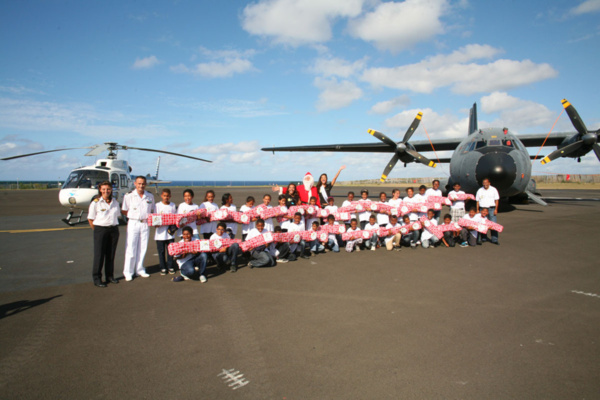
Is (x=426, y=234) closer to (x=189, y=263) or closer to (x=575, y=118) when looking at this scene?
(x=189, y=263)

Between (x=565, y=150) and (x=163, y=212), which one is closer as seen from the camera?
(x=163, y=212)

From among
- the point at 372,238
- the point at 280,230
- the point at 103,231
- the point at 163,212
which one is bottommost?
the point at 372,238

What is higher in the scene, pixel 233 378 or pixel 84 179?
pixel 84 179

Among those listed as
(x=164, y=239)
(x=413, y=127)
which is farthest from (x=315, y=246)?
(x=413, y=127)

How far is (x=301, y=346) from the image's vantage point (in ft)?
12.2

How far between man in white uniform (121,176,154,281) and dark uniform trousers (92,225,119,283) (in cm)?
29

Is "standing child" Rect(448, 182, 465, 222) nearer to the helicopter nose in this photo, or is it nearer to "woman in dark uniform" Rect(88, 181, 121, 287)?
the helicopter nose

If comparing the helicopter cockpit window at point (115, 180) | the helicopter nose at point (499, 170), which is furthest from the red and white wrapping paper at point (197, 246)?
the helicopter nose at point (499, 170)

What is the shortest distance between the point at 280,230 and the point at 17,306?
218 inches

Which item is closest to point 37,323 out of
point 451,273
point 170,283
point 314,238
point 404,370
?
point 170,283

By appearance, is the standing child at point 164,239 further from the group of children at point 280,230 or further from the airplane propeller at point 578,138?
the airplane propeller at point 578,138

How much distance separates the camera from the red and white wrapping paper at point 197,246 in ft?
21.0

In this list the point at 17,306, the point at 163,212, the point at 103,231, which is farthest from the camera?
the point at 163,212

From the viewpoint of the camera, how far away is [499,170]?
41.0ft
